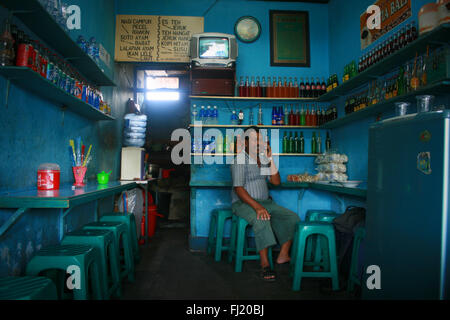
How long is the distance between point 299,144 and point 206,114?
55.0 inches

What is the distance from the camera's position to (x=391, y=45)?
2.70m

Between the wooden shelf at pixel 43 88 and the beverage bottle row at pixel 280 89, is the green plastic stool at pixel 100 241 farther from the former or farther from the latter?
the beverage bottle row at pixel 280 89

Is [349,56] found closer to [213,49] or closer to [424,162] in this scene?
[213,49]

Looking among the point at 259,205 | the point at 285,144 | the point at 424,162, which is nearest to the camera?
the point at 424,162

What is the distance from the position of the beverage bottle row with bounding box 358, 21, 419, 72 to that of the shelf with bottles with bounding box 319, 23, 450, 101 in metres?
0.04

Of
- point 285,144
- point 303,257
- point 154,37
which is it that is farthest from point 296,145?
point 154,37

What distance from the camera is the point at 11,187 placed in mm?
1914

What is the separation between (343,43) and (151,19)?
2731 millimetres

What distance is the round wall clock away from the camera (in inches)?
166

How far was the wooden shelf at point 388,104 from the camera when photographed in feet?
6.75

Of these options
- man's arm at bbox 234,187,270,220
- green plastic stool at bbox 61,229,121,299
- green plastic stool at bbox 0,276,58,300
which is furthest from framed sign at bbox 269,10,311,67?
green plastic stool at bbox 0,276,58,300

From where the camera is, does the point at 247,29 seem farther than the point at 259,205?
Yes

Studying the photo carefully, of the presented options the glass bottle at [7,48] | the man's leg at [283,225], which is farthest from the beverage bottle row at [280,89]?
the glass bottle at [7,48]

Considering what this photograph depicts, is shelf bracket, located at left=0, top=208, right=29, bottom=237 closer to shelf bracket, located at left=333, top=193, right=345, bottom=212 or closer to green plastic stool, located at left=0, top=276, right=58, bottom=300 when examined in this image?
green plastic stool, located at left=0, top=276, right=58, bottom=300
